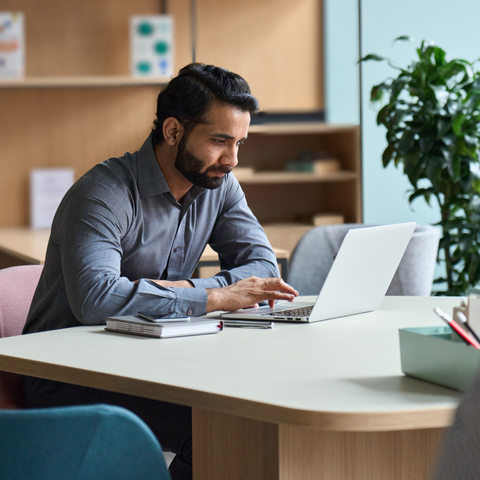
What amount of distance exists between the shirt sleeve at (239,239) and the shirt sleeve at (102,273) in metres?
0.35

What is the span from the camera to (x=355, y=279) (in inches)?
57.0

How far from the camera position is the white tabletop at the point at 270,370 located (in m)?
0.88

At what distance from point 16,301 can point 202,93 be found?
67 centimetres

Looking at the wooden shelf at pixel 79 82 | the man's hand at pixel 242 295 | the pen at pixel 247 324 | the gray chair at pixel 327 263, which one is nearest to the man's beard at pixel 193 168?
the man's hand at pixel 242 295

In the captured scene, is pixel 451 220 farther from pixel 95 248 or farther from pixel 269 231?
pixel 95 248

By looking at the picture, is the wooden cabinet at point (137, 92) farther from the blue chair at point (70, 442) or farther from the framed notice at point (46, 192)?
the blue chair at point (70, 442)

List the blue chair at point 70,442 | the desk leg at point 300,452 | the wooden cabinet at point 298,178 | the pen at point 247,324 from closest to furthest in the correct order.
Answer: the blue chair at point 70,442 → the desk leg at point 300,452 → the pen at point 247,324 → the wooden cabinet at point 298,178

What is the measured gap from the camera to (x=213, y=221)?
187cm

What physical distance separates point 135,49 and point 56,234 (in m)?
2.20

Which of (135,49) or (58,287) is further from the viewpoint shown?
(135,49)

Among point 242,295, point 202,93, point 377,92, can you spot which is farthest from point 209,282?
point 377,92

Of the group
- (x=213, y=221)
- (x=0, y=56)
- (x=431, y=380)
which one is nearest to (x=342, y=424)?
(x=431, y=380)

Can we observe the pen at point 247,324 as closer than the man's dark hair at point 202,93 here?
Yes

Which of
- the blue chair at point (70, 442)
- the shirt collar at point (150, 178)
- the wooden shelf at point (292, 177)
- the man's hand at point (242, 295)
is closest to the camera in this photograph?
the blue chair at point (70, 442)
